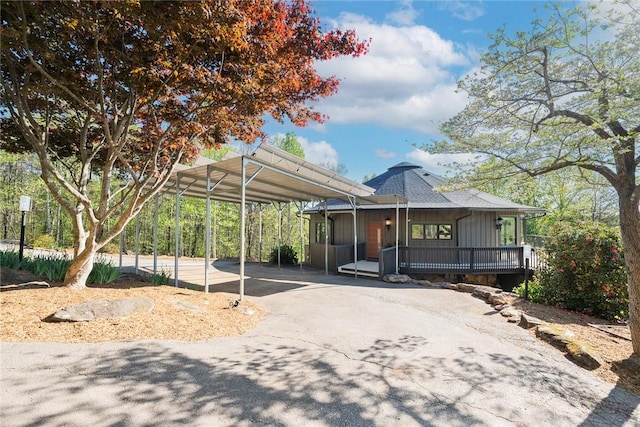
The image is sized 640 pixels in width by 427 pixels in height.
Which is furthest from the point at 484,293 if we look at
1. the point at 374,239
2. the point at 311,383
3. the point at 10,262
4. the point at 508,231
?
the point at 10,262


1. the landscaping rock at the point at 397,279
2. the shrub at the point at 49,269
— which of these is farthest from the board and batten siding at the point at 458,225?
the shrub at the point at 49,269

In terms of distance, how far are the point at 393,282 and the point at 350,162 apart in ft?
122

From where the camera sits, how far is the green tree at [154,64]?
4449mm

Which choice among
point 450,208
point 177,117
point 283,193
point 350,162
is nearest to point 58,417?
point 177,117

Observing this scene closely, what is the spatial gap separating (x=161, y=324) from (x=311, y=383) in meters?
2.71

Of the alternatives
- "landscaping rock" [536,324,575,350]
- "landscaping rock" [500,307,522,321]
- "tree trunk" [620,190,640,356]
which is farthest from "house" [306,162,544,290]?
"tree trunk" [620,190,640,356]

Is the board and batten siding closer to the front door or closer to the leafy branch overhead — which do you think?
the front door

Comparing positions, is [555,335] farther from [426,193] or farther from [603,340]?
[426,193]

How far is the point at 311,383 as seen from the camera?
341cm

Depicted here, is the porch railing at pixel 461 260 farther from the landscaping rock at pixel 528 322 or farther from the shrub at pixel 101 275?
the shrub at pixel 101 275

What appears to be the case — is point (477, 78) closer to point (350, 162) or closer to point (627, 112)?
point (627, 112)

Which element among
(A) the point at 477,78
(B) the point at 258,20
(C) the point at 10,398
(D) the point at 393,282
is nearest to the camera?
(C) the point at 10,398

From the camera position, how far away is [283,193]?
12.7 meters

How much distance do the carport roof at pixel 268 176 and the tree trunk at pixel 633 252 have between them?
6643mm
